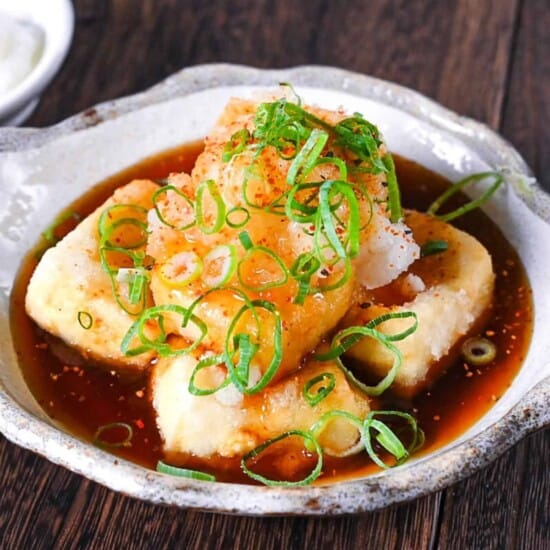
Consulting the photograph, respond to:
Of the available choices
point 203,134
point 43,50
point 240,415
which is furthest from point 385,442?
point 43,50

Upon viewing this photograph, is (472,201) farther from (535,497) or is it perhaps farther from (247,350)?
(247,350)

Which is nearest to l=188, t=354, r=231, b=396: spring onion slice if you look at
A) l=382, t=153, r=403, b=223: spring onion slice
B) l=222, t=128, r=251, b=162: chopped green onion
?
l=222, t=128, r=251, b=162: chopped green onion

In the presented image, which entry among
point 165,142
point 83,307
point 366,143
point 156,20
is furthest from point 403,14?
point 83,307

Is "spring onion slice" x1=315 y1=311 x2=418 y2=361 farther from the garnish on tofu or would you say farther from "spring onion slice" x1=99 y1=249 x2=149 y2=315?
"spring onion slice" x1=99 y1=249 x2=149 y2=315

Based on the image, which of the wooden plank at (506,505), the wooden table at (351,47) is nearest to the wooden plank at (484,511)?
the wooden plank at (506,505)

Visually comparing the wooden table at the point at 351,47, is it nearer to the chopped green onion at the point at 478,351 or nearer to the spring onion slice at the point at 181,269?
the chopped green onion at the point at 478,351
